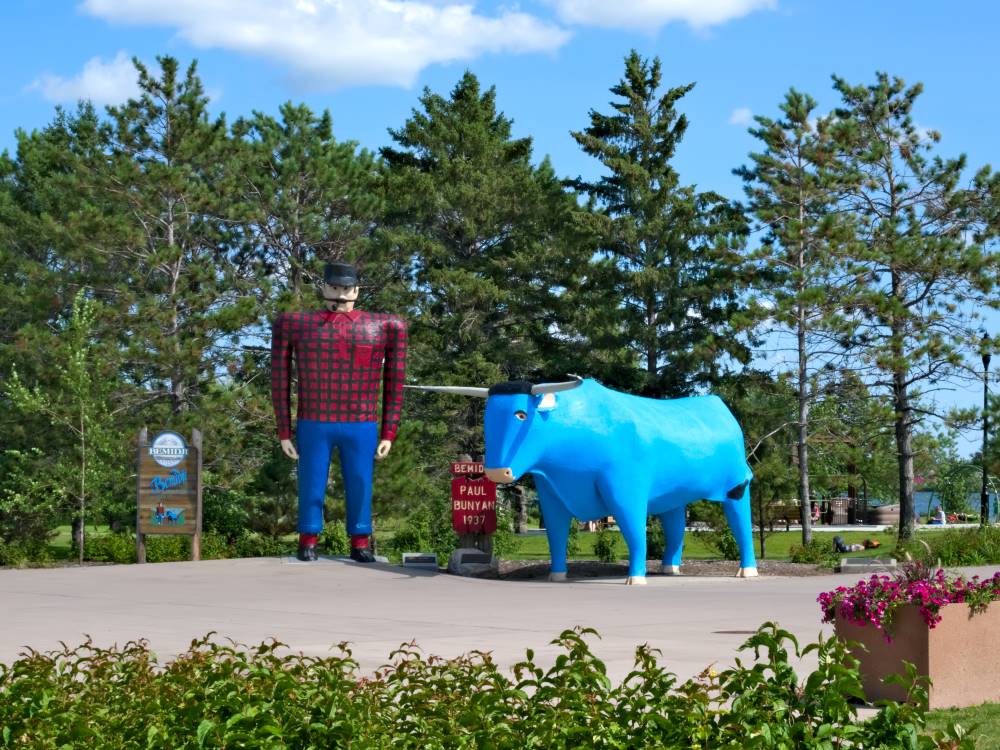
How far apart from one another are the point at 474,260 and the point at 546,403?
18348 mm

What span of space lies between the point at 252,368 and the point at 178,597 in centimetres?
1319

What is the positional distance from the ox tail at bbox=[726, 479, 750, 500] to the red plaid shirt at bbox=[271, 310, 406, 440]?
535 cm

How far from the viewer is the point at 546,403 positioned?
58.3 feet

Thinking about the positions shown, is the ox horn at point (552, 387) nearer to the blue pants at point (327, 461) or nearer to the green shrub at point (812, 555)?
the blue pants at point (327, 461)

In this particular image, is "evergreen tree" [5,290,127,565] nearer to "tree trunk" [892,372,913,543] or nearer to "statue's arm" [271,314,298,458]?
"statue's arm" [271,314,298,458]

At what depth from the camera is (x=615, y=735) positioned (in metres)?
4.72

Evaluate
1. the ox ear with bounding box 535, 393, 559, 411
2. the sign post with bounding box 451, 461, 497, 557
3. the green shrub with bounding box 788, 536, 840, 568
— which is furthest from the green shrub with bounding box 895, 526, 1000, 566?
the ox ear with bounding box 535, 393, 559, 411

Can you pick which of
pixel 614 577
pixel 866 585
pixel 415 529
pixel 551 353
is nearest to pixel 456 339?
pixel 551 353

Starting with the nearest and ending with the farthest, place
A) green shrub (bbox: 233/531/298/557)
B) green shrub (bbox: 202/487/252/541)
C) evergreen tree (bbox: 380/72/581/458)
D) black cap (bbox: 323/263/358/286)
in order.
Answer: black cap (bbox: 323/263/358/286)
green shrub (bbox: 233/531/298/557)
green shrub (bbox: 202/487/252/541)
evergreen tree (bbox: 380/72/581/458)

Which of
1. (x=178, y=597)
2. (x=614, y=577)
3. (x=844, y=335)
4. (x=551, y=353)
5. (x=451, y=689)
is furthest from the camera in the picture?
(x=551, y=353)

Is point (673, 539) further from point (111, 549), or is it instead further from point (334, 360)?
point (111, 549)

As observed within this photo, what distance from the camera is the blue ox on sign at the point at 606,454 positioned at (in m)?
17.7

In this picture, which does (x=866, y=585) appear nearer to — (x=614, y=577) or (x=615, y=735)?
(x=615, y=735)

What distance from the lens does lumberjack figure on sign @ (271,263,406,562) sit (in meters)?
20.5
